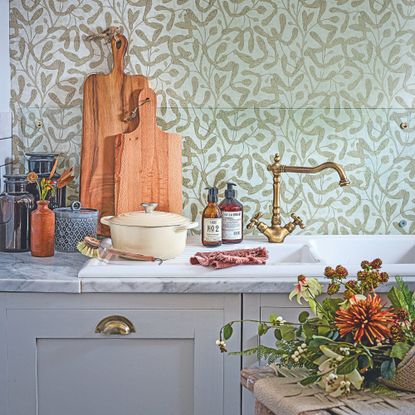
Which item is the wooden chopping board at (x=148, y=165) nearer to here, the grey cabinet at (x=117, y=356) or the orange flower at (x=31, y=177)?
the orange flower at (x=31, y=177)

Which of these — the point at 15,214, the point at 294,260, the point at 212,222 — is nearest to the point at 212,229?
the point at 212,222

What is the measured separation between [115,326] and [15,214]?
1.91ft

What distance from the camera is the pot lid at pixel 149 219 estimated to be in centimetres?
257

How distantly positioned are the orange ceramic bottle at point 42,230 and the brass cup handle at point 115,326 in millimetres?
387

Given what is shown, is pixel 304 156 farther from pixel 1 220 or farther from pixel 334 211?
pixel 1 220

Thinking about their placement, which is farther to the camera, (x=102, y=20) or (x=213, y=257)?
(x=102, y=20)

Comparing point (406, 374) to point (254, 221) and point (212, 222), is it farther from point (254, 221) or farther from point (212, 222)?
point (254, 221)

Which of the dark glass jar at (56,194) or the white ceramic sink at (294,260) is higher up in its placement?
the dark glass jar at (56,194)

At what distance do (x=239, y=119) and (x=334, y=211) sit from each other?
0.50m

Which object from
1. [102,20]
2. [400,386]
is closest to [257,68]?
[102,20]

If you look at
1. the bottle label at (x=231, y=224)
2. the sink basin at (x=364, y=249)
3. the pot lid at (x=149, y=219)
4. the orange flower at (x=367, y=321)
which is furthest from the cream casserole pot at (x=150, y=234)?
the orange flower at (x=367, y=321)

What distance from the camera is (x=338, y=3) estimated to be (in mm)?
2994

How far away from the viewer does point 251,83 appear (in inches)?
118

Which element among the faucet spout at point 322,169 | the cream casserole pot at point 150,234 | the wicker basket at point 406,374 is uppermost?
the faucet spout at point 322,169
